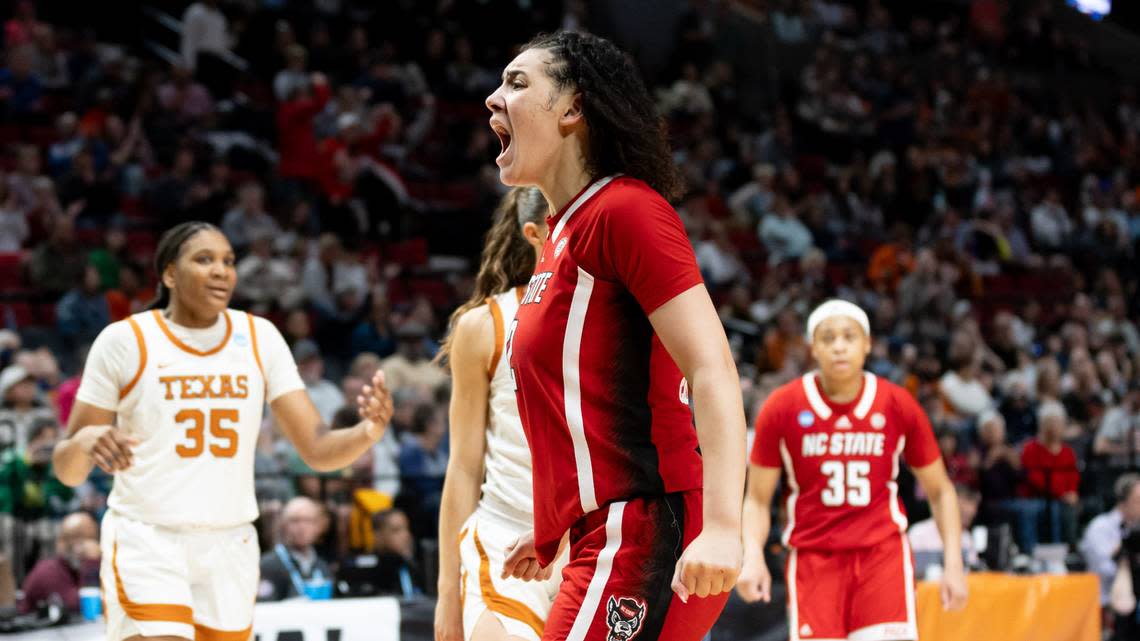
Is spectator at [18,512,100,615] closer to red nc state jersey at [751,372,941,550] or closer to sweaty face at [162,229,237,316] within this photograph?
sweaty face at [162,229,237,316]

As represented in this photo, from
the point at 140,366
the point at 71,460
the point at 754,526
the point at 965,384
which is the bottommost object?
the point at 754,526

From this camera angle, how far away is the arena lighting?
2462 centimetres

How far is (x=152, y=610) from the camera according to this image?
4578 mm

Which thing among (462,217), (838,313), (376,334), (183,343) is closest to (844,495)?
(838,313)

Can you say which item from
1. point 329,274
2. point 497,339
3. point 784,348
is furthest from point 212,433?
point 784,348

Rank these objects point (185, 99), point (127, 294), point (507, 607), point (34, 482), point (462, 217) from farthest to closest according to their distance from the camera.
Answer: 1. point (462, 217)
2. point (185, 99)
3. point (127, 294)
4. point (34, 482)
5. point (507, 607)

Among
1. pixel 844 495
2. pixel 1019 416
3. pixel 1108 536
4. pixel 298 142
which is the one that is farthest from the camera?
pixel 298 142

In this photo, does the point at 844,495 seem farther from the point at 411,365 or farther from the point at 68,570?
the point at 411,365

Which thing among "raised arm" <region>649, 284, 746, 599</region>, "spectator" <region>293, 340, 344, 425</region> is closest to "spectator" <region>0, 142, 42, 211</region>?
"spectator" <region>293, 340, 344, 425</region>

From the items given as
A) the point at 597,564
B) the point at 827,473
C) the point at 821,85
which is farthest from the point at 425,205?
the point at 597,564

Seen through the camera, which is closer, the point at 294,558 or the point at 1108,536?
the point at 294,558

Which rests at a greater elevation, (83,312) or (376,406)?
(83,312)

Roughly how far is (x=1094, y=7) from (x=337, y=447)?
23.1 metres

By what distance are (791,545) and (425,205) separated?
31.4ft
